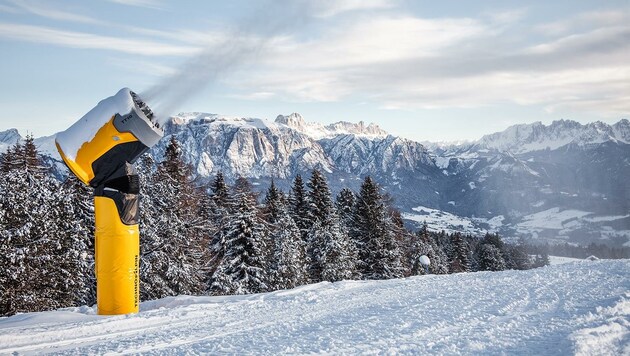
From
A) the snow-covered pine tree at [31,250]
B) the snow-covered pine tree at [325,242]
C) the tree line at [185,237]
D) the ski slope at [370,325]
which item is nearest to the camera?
the ski slope at [370,325]

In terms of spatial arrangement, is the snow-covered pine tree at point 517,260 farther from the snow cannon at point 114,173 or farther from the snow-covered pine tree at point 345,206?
the snow cannon at point 114,173

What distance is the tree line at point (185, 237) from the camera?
21.4 meters

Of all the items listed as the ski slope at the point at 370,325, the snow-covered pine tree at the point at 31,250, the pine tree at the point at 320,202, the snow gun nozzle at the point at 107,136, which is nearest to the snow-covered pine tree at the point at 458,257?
the pine tree at the point at 320,202

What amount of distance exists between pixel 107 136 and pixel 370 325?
213 inches

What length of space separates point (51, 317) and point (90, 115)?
12.0ft

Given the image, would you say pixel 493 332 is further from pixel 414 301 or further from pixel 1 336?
pixel 1 336

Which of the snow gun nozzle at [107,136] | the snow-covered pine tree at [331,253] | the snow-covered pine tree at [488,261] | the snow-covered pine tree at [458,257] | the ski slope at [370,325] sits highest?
the snow gun nozzle at [107,136]

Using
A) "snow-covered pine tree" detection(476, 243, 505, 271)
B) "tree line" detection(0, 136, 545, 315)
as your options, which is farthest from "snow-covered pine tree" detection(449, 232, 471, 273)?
"tree line" detection(0, 136, 545, 315)

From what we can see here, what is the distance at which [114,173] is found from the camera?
8.34 m

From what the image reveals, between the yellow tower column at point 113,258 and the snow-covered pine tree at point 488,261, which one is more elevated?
the yellow tower column at point 113,258

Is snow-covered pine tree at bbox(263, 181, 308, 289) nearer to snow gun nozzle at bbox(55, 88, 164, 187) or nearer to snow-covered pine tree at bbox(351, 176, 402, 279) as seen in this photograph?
snow-covered pine tree at bbox(351, 176, 402, 279)

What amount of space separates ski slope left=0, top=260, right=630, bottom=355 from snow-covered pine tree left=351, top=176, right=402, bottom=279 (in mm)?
26626

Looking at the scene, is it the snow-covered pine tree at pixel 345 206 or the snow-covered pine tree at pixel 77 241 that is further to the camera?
the snow-covered pine tree at pixel 345 206

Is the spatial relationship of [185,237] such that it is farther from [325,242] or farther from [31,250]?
[325,242]
